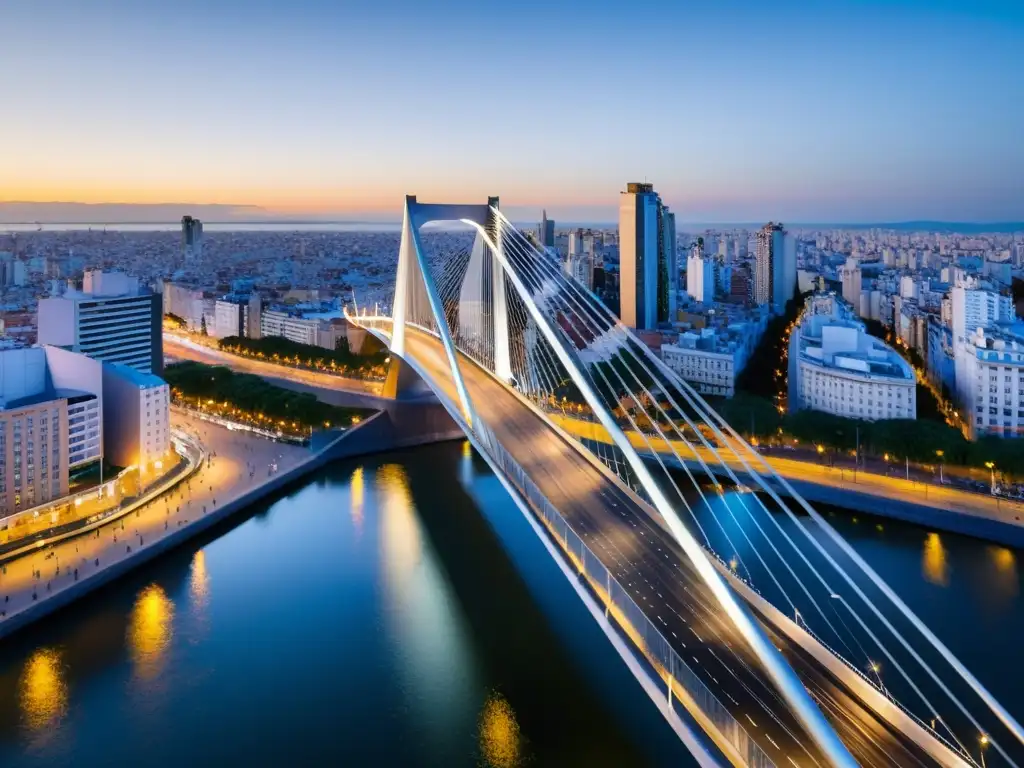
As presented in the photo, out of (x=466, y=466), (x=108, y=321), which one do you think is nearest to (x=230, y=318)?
(x=108, y=321)

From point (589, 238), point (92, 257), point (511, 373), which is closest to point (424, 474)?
point (511, 373)

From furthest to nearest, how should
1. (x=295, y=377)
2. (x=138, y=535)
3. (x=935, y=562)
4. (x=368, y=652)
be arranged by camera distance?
(x=295, y=377) → (x=138, y=535) → (x=935, y=562) → (x=368, y=652)

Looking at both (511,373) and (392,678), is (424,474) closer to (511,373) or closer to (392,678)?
(511,373)

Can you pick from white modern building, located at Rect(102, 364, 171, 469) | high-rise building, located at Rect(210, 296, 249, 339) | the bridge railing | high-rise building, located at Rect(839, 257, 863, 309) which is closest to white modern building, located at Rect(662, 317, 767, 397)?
white modern building, located at Rect(102, 364, 171, 469)

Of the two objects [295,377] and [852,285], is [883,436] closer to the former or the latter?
[295,377]

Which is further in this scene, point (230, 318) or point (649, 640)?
point (230, 318)

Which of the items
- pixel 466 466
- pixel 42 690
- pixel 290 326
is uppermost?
pixel 290 326

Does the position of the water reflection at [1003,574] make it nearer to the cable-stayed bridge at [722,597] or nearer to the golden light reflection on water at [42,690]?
the cable-stayed bridge at [722,597]
